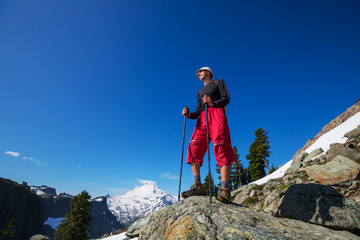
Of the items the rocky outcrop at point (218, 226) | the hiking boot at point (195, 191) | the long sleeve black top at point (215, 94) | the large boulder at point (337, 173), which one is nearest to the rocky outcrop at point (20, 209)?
the hiking boot at point (195, 191)

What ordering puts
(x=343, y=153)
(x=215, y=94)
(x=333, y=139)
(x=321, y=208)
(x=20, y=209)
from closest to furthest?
(x=321, y=208)
(x=215, y=94)
(x=343, y=153)
(x=333, y=139)
(x=20, y=209)

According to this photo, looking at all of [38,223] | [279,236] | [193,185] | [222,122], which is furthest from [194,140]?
[38,223]

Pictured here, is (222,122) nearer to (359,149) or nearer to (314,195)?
(314,195)

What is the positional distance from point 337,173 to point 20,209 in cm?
13806

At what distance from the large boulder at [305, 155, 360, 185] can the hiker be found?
7999 millimetres

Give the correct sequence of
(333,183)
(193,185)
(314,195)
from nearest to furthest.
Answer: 1. (193,185)
2. (314,195)
3. (333,183)

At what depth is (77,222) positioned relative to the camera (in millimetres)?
28234

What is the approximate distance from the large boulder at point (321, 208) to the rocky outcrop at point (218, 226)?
113 cm

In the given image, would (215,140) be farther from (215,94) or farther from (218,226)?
(218,226)

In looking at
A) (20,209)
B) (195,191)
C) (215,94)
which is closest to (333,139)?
(215,94)

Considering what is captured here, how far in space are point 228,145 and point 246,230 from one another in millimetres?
1948

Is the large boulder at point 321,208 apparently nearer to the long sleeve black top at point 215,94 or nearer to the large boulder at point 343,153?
the long sleeve black top at point 215,94

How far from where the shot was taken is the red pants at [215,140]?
13.1 feet

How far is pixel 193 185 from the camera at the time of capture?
4.54 metres
